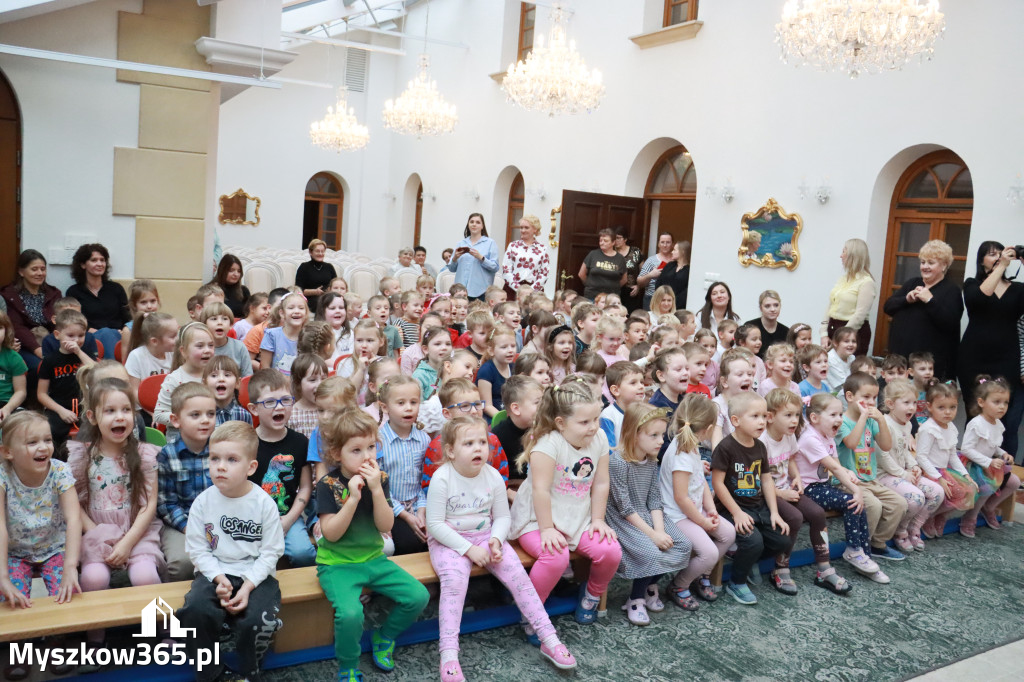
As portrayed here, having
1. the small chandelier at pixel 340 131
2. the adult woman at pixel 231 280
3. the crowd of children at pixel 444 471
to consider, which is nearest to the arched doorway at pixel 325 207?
the small chandelier at pixel 340 131

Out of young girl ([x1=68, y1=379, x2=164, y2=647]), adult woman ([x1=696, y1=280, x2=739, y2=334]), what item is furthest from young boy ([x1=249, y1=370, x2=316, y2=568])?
adult woman ([x1=696, y1=280, x2=739, y2=334])

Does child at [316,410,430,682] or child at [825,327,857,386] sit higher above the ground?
child at [825,327,857,386]

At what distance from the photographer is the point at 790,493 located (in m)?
4.17

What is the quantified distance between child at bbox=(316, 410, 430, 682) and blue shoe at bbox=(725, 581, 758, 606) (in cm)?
164

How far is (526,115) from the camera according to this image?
1316 cm

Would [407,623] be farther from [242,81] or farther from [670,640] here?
[242,81]

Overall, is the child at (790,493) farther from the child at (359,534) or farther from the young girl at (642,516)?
the child at (359,534)

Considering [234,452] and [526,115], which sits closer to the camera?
[234,452]

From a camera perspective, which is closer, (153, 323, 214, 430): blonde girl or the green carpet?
the green carpet

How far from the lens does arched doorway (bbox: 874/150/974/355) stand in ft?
24.0

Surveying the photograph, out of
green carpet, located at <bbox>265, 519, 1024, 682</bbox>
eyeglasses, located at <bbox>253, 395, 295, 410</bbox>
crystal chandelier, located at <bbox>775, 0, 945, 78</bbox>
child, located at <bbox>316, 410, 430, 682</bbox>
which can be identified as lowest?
green carpet, located at <bbox>265, 519, 1024, 682</bbox>

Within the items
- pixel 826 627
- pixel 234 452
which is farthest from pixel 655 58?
pixel 234 452

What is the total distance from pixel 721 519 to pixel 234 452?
2.19 m

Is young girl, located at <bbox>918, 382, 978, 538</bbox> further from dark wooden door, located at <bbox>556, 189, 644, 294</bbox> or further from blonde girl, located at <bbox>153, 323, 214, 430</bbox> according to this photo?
dark wooden door, located at <bbox>556, 189, 644, 294</bbox>
